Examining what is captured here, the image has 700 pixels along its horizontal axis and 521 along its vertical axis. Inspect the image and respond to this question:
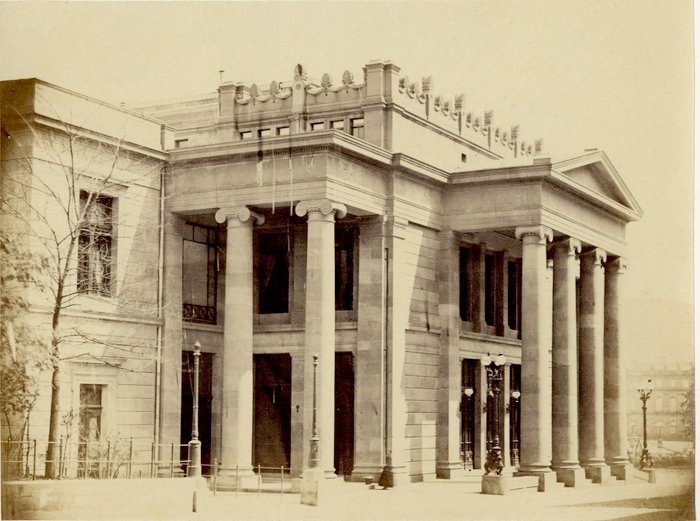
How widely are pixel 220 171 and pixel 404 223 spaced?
7.35m

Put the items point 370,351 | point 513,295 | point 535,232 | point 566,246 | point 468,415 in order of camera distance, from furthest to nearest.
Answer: point 513,295 < point 468,415 < point 566,246 < point 535,232 < point 370,351

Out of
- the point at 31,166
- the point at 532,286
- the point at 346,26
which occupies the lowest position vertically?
the point at 532,286

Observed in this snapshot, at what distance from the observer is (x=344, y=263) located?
162ft

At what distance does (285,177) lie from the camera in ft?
148

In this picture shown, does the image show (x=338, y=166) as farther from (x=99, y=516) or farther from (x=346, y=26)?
(x=99, y=516)

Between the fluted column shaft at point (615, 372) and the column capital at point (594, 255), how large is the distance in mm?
2083

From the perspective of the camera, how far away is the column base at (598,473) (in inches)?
2060

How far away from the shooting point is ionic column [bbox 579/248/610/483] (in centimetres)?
5334

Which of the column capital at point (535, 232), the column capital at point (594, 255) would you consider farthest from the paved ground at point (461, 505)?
the column capital at point (594, 255)

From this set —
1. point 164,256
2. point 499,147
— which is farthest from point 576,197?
point 164,256

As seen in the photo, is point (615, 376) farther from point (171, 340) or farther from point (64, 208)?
point (64, 208)

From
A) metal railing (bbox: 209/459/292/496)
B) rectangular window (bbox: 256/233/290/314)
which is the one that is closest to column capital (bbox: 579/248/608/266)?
rectangular window (bbox: 256/233/290/314)

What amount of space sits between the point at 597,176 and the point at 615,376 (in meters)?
9.27

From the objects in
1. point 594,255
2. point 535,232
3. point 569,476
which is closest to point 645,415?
point 569,476
